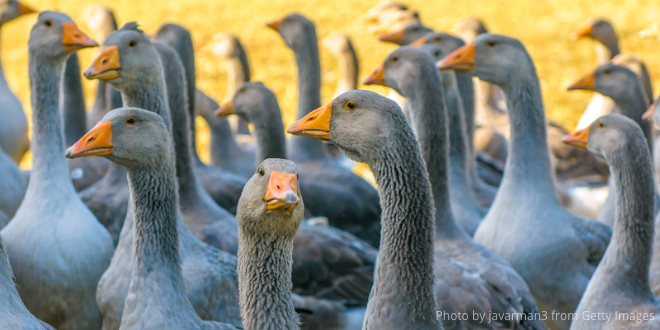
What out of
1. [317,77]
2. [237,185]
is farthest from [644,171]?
[317,77]

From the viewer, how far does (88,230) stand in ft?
19.4

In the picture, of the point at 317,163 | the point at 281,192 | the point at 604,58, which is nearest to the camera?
the point at 281,192

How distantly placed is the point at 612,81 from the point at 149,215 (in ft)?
15.3

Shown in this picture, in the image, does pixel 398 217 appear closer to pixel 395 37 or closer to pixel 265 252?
pixel 265 252

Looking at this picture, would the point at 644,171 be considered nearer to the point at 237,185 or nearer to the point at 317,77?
the point at 237,185

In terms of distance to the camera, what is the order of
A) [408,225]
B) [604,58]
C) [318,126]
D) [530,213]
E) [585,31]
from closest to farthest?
1. [408,225]
2. [318,126]
3. [530,213]
4. [585,31]
5. [604,58]

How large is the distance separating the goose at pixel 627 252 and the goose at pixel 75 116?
497 cm

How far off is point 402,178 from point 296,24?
5.34 meters

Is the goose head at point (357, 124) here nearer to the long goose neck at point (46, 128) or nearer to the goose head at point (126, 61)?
the goose head at point (126, 61)

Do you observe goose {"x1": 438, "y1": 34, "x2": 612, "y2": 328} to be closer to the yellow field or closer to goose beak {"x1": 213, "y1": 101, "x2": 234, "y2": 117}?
goose beak {"x1": 213, "y1": 101, "x2": 234, "y2": 117}

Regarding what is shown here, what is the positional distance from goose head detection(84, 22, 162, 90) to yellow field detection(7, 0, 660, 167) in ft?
22.7

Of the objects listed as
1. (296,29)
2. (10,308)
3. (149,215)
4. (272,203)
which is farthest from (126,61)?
(296,29)

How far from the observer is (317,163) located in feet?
28.4

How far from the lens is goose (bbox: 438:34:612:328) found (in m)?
6.28
